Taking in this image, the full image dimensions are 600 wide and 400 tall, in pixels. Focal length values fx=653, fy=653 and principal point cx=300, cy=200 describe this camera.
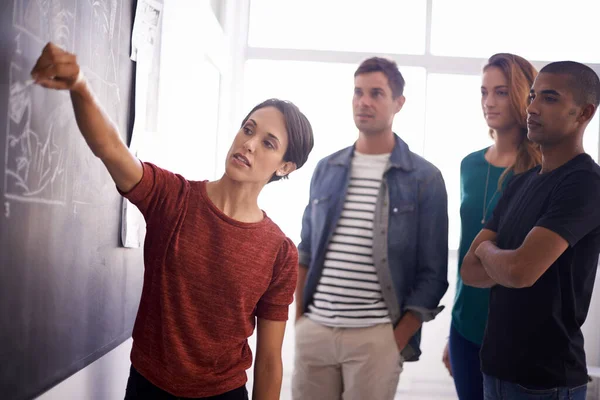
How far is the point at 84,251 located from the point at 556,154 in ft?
4.00

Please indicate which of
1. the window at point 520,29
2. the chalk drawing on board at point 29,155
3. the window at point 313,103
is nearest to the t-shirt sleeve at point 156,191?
the chalk drawing on board at point 29,155

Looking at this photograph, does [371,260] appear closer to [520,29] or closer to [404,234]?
[404,234]

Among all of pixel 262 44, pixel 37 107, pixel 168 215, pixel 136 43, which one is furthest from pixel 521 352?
pixel 262 44

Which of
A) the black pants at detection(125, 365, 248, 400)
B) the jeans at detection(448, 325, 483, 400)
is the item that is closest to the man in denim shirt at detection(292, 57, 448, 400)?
the jeans at detection(448, 325, 483, 400)

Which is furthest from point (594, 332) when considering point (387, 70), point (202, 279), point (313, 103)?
point (202, 279)

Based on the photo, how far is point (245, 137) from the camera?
5.45ft

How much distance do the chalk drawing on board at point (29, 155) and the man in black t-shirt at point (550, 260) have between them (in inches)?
42.6

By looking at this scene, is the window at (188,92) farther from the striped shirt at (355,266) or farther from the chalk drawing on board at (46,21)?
the chalk drawing on board at (46,21)

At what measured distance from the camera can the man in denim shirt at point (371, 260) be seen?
225 centimetres

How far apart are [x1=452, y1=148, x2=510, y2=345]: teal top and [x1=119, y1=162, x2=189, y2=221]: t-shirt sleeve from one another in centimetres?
117

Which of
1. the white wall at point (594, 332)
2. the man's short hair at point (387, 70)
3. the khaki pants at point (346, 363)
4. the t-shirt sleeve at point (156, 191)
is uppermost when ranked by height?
the man's short hair at point (387, 70)

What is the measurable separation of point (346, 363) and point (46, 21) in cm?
149

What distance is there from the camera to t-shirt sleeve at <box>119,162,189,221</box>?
52.2 inches

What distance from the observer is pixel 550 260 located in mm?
1539
